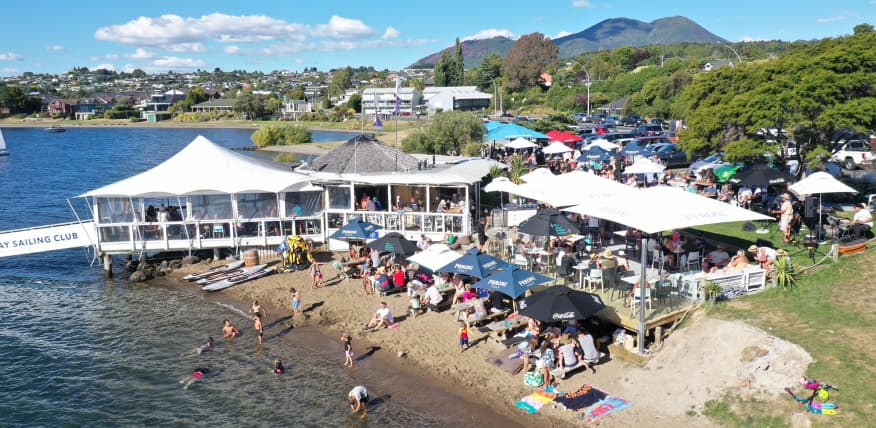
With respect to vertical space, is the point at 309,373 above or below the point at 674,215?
below

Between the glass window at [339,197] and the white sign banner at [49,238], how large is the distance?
9.52 metres

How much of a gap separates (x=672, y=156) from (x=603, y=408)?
2819cm

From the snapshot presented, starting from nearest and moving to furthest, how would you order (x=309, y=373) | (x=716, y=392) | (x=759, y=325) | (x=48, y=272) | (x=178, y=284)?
(x=716, y=392) < (x=759, y=325) < (x=309, y=373) < (x=178, y=284) < (x=48, y=272)

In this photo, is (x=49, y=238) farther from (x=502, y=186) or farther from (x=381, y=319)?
(x=502, y=186)

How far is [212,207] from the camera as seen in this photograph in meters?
24.6

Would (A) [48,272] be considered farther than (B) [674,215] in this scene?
Yes

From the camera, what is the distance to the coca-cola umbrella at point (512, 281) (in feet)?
50.3

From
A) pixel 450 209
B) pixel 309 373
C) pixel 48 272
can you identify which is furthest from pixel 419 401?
pixel 48 272

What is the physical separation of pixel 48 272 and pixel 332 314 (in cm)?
1545


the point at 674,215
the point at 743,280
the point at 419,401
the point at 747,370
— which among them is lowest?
the point at 419,401

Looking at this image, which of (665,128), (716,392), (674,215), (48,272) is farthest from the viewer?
(665,128)

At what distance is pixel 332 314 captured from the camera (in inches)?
754

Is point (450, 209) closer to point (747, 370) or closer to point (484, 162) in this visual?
point (484, 162)

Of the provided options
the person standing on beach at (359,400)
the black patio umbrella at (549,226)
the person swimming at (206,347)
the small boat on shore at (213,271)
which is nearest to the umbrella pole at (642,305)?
the black patio umbrella at (549,226)
